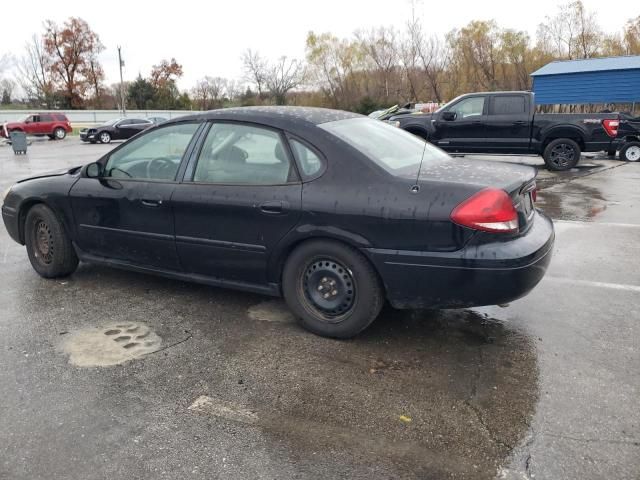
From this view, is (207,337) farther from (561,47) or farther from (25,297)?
(561,47)

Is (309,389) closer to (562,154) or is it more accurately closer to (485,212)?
(485,212)

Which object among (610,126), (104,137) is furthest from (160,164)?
(104,137)

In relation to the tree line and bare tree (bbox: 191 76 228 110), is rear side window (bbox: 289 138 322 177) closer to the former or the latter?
the tree line

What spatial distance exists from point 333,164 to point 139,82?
2534 inches

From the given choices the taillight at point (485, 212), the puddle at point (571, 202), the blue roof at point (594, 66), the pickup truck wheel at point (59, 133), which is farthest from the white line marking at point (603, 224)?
the pickup truck wheel at point (59, 133)

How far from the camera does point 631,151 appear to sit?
14.7 m

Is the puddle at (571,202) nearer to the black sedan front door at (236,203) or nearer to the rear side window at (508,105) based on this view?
the rear side window at (508,105)

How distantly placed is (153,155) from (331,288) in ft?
6.21

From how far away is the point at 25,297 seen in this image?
15.0 ft

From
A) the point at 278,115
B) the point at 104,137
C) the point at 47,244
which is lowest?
the point at 47,244

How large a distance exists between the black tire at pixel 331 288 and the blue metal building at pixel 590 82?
22.7 meters

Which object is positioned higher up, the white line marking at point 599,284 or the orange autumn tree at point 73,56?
the orange autumn tree at point 73,56

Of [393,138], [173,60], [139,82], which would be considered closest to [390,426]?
[393,138]

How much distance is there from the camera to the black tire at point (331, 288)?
11.4ft
